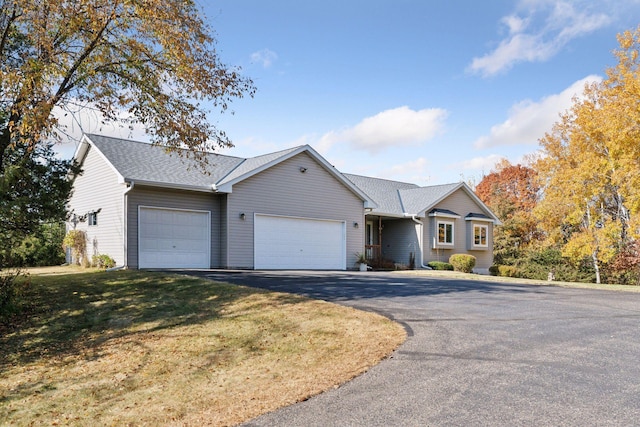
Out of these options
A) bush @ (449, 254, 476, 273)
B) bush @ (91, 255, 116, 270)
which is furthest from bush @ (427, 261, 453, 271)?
bush @ (91, 255, 116, 270)

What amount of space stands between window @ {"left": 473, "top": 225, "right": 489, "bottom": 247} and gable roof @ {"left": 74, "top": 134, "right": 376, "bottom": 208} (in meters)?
10.2

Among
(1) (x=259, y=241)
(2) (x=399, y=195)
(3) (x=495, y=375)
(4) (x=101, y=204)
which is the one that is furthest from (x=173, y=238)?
(2) (x=399, y=195)

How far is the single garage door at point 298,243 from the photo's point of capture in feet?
64.0

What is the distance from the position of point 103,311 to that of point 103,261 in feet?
26.5

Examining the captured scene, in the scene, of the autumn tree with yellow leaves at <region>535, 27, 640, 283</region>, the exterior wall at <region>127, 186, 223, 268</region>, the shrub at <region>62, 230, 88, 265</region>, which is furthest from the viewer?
the autumn tree with yellow leaves at <region>535, 27, 640, 283</region>

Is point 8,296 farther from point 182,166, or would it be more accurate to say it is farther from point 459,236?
point 459,236

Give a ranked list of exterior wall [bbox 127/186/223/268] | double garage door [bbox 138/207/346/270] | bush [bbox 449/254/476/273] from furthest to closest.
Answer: bush [bbox 449/254/476/273] < double garage door [bbox 138/207/346/270] < exterior wall [bbox 127/186/223/268]

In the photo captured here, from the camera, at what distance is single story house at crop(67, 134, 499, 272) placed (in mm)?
17047

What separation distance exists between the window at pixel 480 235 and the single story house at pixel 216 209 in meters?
4.97

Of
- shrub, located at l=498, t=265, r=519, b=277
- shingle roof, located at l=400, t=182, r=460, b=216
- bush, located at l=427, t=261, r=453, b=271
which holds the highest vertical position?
shingle roof, located at l=400, t=182, r=460, b=216

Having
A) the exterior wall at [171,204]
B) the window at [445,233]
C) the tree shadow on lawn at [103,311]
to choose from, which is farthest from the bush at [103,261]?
the window at [445,233]

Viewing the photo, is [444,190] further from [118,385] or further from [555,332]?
[118,385]

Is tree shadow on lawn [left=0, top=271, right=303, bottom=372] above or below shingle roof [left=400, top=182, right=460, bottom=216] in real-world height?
below

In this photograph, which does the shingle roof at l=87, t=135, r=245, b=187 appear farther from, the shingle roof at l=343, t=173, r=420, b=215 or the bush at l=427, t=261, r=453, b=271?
the bush at l=427, t=261, r=453, b=271
